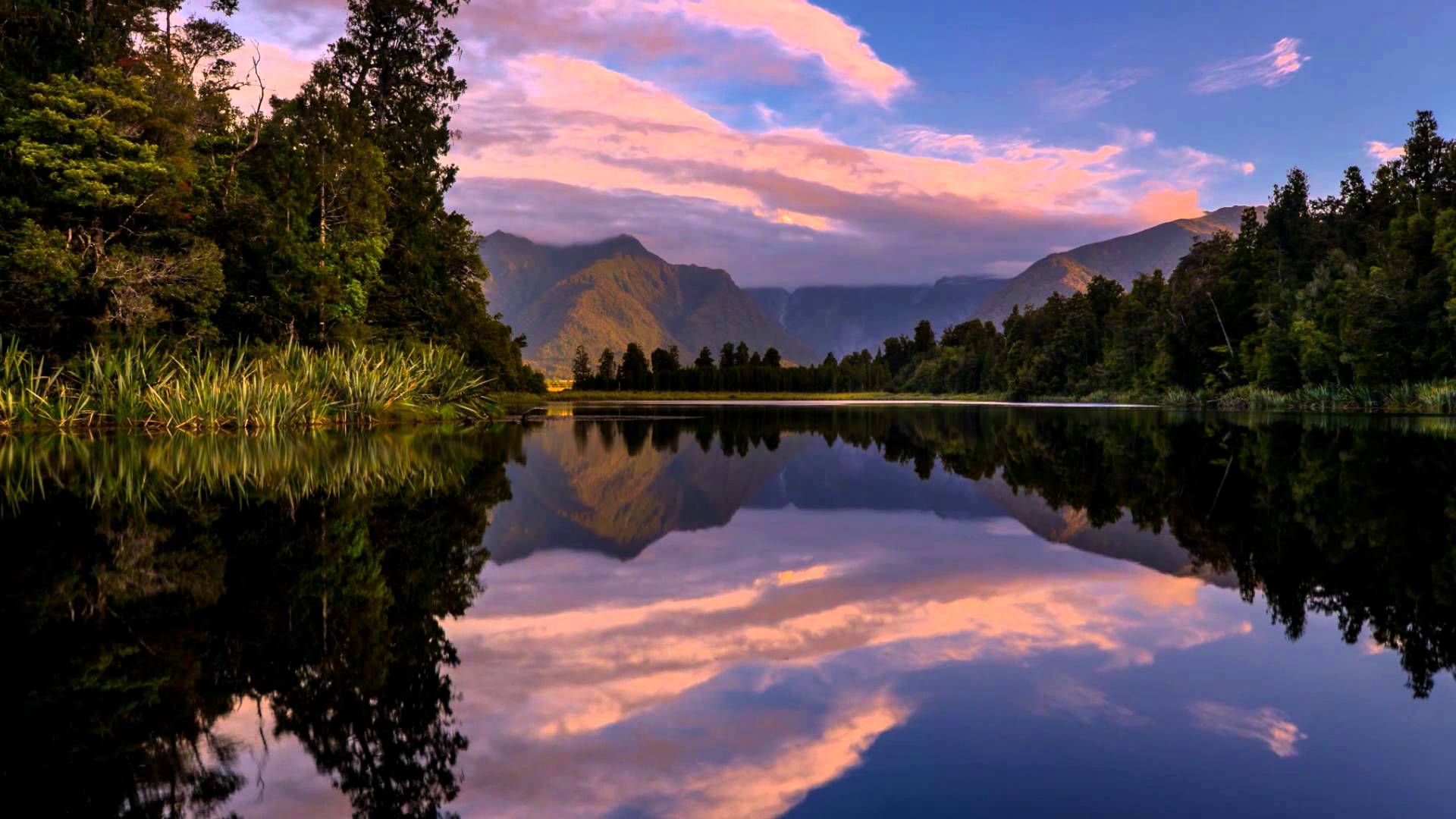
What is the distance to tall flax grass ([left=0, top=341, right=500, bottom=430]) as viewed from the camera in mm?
23641

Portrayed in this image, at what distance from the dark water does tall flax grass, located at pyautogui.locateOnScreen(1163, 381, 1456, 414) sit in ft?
157

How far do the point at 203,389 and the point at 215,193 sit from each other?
9726 mm

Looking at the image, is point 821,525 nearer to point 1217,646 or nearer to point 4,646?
point 1217,646

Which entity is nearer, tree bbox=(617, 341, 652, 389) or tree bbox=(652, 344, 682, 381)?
tree bbox=(617, 341, 652, 389)

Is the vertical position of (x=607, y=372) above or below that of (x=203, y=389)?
above

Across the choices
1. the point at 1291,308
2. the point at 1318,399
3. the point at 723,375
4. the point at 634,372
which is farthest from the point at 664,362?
the point at 1318,399

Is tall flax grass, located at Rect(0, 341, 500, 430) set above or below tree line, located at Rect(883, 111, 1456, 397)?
below

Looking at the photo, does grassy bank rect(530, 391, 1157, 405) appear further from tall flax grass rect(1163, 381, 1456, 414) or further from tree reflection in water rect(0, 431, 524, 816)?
tree reflection in water rect(0, 431, 524, 816)

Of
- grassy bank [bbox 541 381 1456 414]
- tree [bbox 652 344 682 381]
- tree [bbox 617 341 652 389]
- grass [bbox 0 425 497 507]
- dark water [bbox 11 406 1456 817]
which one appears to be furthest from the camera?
tree [bbox 652 344 682 381]

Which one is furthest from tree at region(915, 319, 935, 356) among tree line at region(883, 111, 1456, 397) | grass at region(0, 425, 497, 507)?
grass at region(0, 425, 497, 507)

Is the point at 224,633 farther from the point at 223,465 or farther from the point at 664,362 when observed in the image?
the point at 664,362

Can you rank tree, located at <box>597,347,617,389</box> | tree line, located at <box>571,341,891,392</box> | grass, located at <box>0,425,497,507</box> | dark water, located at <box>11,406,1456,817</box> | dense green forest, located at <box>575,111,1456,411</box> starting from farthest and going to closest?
tree, located at <box>597,347,617,389</box>, tree line, located at <box>571,341,891,392</box>, dense green forest, located at <box>575,111,1456,411</box>, grass, located at <box>0,425,497,507</box>, dark water, located at <box>11,406,1456,817</box>

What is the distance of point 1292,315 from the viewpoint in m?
65.9

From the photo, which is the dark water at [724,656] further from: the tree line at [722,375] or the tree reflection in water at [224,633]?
the tree line at [722,375]
